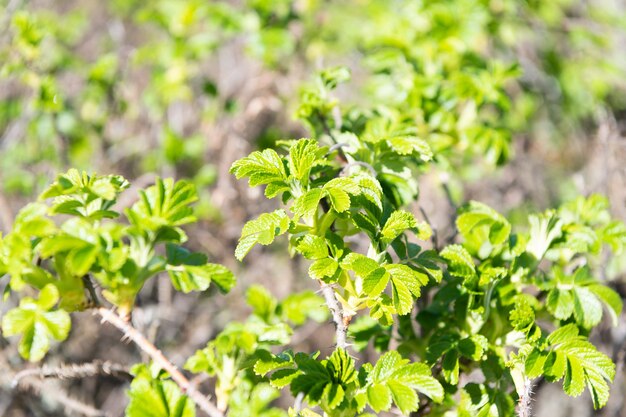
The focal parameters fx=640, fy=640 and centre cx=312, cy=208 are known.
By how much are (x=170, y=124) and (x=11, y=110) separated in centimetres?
85

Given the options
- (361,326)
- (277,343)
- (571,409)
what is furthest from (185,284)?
(571,409)

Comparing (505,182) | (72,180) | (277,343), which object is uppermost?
(72,180)

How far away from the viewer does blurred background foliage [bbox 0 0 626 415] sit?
7.80ft

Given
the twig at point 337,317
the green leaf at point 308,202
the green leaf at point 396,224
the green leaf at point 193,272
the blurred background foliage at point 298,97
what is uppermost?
the green leaf at point 308,202

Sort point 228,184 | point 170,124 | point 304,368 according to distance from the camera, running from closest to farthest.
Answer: point 304,368 < point 228,184 < point 170,124

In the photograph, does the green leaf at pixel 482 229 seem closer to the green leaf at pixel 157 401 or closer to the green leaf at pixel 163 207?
the green leaf at pixel 163 207

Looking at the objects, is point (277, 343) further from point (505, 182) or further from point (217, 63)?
point (217, 63)

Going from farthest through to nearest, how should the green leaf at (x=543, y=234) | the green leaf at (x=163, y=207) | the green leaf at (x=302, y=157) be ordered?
the green leaf at (x=543, y=234), the green leaf at (x=163, y=207), the green leaf at (x=302, y=157)

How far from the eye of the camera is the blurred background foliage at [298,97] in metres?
2.38

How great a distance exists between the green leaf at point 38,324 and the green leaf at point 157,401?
0.60 feet

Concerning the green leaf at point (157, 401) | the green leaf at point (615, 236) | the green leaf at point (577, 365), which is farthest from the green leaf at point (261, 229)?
the green leaf at point (615, 236)

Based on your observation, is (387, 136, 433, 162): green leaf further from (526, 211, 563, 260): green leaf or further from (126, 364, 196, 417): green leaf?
(126, 364, 196, 417): green leaf

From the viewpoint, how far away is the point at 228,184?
11.0ft

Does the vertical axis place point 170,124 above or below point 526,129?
above
